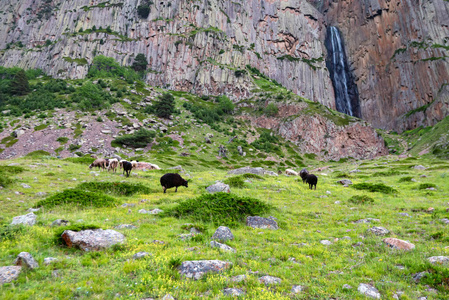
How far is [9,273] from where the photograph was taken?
17.2ft

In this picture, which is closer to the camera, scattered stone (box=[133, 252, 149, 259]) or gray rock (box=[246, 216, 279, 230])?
scattered stone (box=[133, 252, 149, 259])

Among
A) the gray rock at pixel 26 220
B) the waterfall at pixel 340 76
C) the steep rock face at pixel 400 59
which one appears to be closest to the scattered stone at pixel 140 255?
the gray rock at pixel 26 220

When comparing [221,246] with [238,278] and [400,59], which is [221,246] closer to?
[238,278]

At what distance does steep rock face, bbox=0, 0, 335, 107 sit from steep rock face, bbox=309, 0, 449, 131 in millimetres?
23688

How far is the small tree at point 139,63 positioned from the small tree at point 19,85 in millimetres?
53739

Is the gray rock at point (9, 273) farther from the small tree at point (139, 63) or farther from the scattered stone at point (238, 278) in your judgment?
the small tree at point (139, 63)

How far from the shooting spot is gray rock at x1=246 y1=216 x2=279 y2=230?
10.9 m

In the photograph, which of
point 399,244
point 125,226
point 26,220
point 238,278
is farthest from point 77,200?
point 399,244

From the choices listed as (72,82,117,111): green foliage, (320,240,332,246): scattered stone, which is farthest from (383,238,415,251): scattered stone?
(72,82,117,111): green foliage

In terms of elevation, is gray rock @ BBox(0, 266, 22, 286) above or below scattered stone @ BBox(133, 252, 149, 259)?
above

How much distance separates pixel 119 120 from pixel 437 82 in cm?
14442

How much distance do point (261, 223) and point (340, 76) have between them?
553ft

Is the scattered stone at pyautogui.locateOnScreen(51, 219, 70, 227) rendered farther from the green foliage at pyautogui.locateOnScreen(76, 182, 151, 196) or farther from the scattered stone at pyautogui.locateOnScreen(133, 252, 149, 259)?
the green foliage at pyautogui.locateOnScreen(76, 182, 151, 196)


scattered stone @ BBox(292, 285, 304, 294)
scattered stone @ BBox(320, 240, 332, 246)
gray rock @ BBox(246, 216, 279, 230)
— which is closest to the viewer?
scattered stone @ BBox(292, 285, 304, 294)
